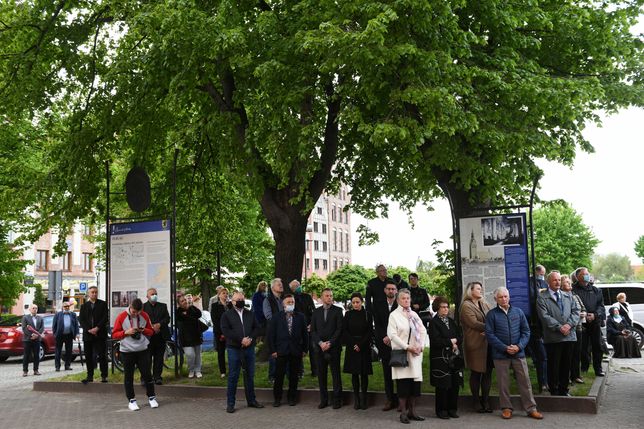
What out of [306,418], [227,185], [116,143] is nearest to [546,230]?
[227,185]

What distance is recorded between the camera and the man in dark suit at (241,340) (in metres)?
11.9

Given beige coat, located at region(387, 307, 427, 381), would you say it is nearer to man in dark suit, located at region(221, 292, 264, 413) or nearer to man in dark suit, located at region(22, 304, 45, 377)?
man in dark suit, located at region(221, 292, 264, 413)

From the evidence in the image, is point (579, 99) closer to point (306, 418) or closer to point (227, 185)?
point (306, 418)

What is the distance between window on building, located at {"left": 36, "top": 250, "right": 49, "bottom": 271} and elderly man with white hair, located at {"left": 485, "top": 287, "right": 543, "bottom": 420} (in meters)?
54.0

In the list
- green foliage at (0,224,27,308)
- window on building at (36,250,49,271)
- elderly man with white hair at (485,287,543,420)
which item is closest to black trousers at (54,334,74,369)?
green foliage at (0,224,27,308)

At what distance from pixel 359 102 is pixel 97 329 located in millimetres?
7624

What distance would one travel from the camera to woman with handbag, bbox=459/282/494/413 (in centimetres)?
1067

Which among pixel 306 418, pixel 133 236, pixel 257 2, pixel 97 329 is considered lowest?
pixel 306 418

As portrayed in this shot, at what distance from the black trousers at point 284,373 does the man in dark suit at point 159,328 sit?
2.95 metres

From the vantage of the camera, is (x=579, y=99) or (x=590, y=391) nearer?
(x=590, y=391)

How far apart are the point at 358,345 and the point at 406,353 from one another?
127 centimetres

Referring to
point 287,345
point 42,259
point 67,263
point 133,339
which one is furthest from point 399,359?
point 67,263

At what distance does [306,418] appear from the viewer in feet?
35.4

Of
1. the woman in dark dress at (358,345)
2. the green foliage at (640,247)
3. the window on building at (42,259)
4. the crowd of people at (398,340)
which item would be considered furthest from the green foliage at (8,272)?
the green foliage at (640,247)
